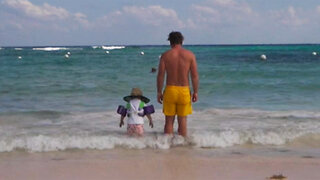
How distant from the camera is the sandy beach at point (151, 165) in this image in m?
5.40

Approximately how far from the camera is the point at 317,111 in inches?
432

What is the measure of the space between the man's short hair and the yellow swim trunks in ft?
2.05

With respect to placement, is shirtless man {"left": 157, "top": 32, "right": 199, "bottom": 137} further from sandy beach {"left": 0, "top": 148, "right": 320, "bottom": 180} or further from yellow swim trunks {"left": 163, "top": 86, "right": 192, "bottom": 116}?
sandy beach {"left": 0, "top": 148, "right": 320, "bottom": 180}

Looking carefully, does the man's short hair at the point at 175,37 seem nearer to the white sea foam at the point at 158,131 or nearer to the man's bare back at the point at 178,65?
the man's bare back at the point at 178,65

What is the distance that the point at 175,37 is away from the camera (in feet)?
22.8

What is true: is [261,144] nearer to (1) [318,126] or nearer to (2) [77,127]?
(1) [318,126]

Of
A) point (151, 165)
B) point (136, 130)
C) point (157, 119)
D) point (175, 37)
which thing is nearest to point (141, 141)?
point (136, 130)

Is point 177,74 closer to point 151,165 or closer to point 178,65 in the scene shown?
point 178,65

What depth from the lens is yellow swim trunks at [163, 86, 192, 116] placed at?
6.94 meters

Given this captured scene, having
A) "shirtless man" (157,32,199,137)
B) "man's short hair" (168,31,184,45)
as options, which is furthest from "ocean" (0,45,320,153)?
"man's short hair" (168,31,184,45)

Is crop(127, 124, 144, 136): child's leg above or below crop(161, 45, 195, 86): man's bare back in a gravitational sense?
below

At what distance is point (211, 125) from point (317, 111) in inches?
125

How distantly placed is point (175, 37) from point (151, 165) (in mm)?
1926

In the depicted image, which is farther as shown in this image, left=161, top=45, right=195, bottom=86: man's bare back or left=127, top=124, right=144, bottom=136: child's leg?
left=127, top=124, right=144, bottom=136: child's leg
